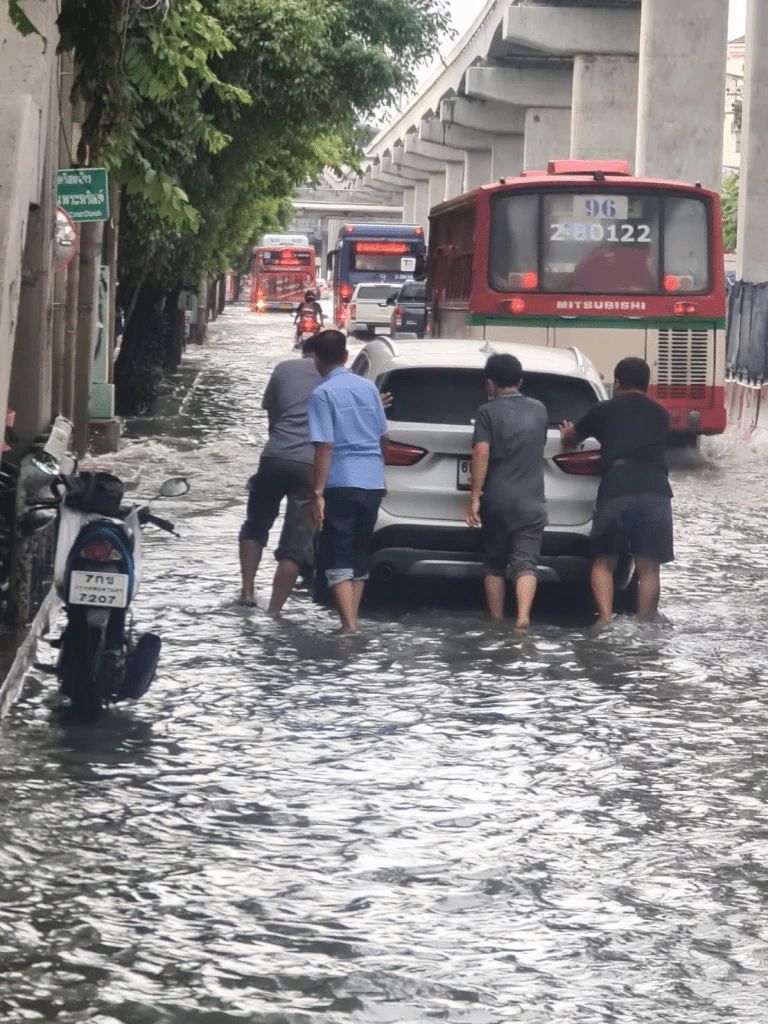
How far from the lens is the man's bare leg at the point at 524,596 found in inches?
437

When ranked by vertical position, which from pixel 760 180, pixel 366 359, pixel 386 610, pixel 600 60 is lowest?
pixel 386 610

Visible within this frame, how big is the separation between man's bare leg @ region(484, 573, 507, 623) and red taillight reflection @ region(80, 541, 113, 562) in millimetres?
3373

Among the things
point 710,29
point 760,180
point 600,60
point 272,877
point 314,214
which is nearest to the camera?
point 272,877

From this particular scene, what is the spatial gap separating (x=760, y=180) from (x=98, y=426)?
16884 millimetres

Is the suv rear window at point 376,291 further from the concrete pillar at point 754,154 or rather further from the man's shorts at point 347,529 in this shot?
the man's shorts at point 347,529

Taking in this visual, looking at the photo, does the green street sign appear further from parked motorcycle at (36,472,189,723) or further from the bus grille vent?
parked motorcycle at (36,472,189,723)

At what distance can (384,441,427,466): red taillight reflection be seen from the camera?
37.4 ft

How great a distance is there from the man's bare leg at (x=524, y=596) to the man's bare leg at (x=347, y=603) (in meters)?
0.92

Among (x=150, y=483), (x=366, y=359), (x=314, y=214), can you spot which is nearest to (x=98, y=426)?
(x=150, y=483)

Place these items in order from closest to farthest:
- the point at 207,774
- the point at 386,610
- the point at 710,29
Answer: the point at 207,774 → the point at 386,610 → the point at 710,29

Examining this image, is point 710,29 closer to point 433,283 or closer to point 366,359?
point 433,283

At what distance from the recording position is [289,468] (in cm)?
1142

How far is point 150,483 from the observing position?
19.3m

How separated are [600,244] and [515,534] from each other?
1058cm
